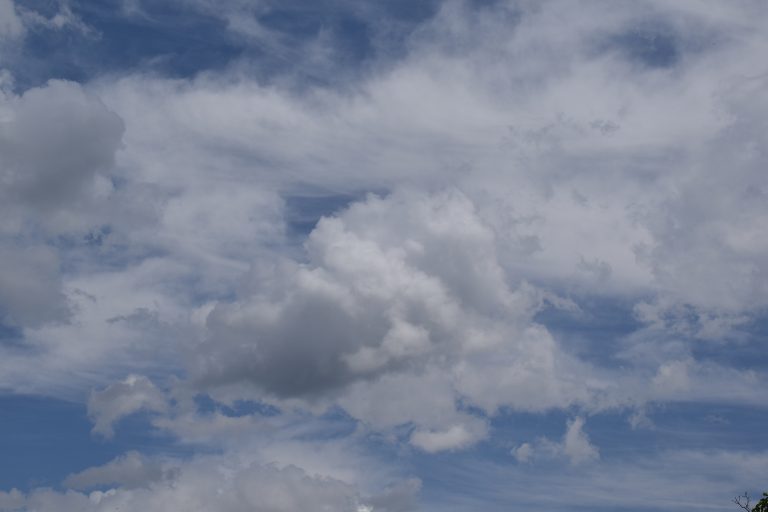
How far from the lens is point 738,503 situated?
184 metres
